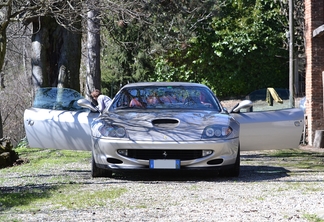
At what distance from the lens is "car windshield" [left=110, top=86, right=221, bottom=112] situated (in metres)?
12.1

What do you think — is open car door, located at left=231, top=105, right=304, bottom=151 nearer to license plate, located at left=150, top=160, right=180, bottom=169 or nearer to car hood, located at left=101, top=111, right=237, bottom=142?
car hood, located at left=101, top=111, right=237, bottom=142

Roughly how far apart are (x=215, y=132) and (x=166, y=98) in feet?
4.80

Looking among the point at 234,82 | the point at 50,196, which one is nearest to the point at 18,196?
the point at 50,196

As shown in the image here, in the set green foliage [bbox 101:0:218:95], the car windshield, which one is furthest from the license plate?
green foliage [bbox 101:0:218:95]

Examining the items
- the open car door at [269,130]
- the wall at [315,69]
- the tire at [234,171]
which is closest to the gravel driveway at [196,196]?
the tire at [234,171]

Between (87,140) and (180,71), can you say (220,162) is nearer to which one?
(87,140)

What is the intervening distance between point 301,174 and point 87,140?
3.41 meters

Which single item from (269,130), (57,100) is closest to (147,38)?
(57,100)

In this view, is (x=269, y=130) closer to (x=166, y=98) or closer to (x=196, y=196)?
(x=166, y=98)

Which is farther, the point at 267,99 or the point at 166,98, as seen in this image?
the point at 267,99

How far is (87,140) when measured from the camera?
41.4ft

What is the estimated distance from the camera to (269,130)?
12.6 metres

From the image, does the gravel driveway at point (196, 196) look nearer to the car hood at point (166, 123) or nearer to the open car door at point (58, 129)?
the open car door at point (58, 129)

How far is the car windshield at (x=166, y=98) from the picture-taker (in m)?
12.1
